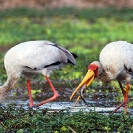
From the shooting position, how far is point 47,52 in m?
8.99

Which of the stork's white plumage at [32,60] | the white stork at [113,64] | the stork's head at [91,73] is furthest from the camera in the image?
the stork's white plumage at [32,60]

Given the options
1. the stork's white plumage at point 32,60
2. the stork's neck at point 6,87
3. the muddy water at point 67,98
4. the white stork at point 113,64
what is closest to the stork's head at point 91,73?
the white stork at point 113,64

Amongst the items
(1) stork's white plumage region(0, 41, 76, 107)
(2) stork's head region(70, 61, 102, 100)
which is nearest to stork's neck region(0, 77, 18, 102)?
(1) stork's white plumage region(0, 41, 76, 107)

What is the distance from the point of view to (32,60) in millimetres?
8719

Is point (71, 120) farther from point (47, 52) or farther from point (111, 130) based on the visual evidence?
point (47, 52)

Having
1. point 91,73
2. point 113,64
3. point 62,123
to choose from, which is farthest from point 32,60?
point 62,123

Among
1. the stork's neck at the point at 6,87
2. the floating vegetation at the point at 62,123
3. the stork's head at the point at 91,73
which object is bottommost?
the floating vegetation at the point at 62,123

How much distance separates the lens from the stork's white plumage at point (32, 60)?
8.54m

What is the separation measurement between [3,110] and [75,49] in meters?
8.64

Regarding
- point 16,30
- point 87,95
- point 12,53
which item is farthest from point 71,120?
point 16,30

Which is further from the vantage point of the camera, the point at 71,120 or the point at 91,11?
the point at 91,11

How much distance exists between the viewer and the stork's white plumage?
8539 millimetres

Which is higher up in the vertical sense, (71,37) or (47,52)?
(47,52)

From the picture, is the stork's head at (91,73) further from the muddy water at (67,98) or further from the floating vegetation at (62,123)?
the floating vegetation at (62,123)
